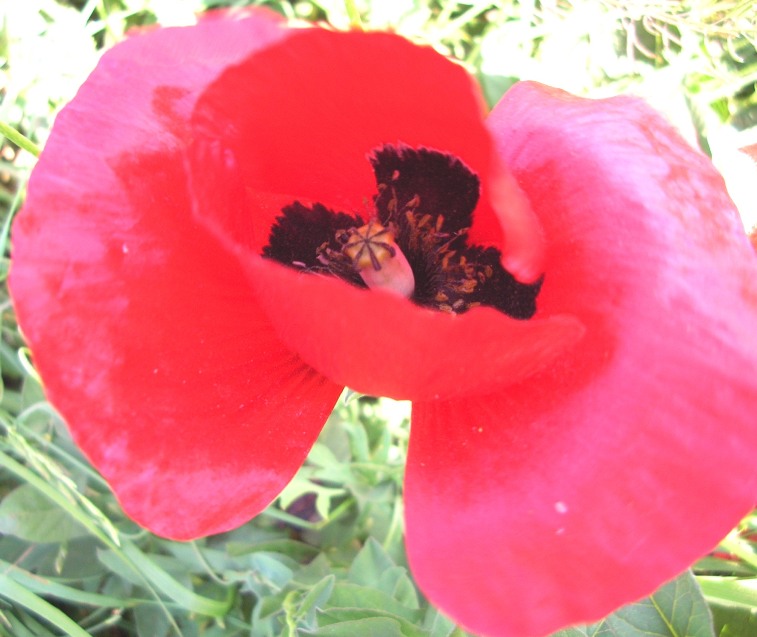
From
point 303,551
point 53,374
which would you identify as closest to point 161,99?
point 53,374

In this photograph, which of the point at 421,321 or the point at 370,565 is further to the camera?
the point at 370,565

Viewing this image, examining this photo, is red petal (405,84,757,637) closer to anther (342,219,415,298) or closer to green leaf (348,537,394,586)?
anther (342,219,415,298)

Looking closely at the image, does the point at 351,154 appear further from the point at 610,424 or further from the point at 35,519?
the point at 35,519

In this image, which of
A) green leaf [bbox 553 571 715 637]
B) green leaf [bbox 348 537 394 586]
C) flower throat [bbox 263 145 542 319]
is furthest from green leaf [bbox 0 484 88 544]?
green leaf [bbox 553 571 715 637]

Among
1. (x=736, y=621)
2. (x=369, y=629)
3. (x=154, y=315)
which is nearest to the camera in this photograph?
(x=154, y=315)

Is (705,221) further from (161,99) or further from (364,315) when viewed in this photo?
(161,99)

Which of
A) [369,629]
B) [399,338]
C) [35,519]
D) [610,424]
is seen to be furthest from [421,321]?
[35,519]
